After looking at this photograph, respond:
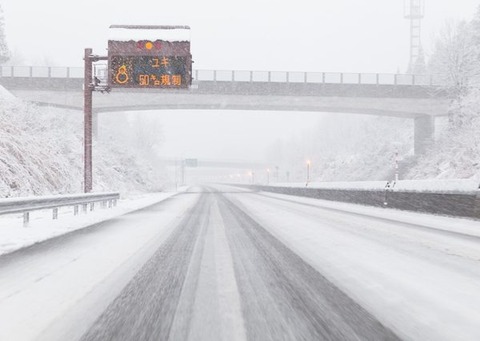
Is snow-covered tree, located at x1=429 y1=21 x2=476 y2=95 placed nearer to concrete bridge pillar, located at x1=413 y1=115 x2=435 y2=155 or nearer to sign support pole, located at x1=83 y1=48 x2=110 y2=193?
concrete bridge pillar, located at x1=413 y1=115 x2=435 y2=155

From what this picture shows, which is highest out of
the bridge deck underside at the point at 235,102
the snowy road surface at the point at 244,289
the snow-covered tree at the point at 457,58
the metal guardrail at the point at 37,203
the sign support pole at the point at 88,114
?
the snow-covered tree at the point at 457,58

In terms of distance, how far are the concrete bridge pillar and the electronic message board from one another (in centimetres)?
3292

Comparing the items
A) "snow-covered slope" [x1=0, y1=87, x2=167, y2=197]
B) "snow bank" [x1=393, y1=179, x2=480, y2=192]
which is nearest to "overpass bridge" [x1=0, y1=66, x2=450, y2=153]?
"snow-covered slope" [x1=0, y1=87, x2=167, y2=197]

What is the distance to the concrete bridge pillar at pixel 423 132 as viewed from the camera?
4300 cm

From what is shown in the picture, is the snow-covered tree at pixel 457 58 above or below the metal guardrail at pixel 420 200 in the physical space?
above

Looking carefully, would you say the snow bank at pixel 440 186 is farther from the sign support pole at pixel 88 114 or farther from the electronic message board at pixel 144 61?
the sign support pole at pixel 88 114

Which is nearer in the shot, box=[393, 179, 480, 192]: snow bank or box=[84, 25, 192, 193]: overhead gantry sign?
box=[393, 179, 480, 192]: snow bank

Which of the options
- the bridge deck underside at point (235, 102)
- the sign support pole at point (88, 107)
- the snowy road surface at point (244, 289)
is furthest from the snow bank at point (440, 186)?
the bridge deck underside at point (235, 102)

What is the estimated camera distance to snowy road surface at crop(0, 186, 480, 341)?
114 inches

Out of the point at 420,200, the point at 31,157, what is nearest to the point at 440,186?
the point at 420,200

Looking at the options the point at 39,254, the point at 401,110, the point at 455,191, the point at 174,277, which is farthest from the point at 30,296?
the point at 401,110

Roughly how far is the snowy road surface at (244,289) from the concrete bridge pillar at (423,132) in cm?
3910

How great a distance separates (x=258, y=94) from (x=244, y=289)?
125ft

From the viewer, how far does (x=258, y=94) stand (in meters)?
41.2
